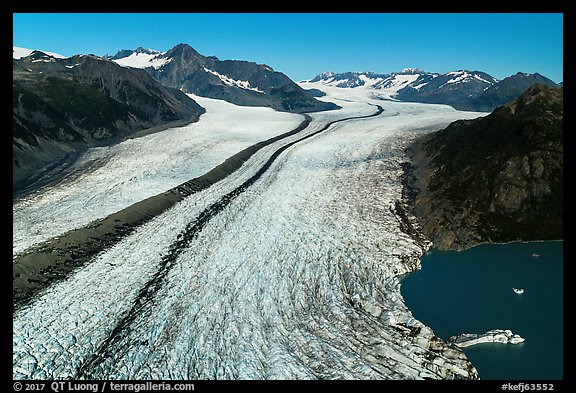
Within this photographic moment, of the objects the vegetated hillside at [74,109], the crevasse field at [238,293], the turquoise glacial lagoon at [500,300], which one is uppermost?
the vegetated hillside at [74,109]

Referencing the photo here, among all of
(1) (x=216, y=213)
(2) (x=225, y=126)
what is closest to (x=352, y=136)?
(2) (x=225, y=126)

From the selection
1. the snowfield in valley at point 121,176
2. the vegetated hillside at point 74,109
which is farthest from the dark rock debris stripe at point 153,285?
the vegetated hillside at point 74,109

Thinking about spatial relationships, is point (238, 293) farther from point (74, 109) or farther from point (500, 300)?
point (74, 109)

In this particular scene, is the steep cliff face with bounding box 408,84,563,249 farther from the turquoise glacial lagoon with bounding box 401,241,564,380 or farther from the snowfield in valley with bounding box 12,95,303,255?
the snowfield in valley with bounding box 12,95,303,255

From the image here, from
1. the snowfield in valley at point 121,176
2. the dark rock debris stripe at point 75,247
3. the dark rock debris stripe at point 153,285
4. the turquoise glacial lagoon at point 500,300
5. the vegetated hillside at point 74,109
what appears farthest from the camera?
the vegetated hillside at point 74,109

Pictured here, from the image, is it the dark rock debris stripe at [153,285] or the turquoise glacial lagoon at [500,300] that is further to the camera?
the turquoise glacial lagoon at [500,300]

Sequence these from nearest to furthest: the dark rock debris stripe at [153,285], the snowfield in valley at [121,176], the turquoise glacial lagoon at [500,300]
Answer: the dark rock debris stripe at [153,285]
the turquoise glacial lagoon at [500,300]
the snowfield in valley at [121,176]

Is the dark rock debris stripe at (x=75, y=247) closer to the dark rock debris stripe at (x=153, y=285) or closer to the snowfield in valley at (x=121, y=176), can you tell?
the snowfield in valley at (x=121, y=176)
